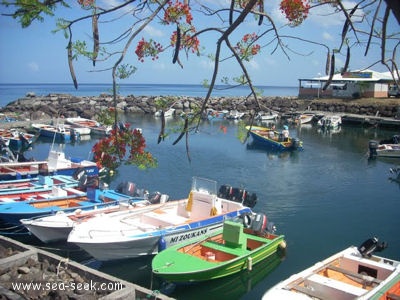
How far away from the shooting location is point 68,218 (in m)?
12.7

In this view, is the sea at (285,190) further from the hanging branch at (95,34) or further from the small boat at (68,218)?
the hanging branch at (95,34)

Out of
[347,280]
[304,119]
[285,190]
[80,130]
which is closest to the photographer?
[347,280]

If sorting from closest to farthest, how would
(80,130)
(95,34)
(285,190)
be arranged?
(95,34)
(285,190)
(80,130)

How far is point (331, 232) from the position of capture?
15164 mm

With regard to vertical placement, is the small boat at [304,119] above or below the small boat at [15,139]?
above

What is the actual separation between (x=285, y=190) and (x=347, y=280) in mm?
11673

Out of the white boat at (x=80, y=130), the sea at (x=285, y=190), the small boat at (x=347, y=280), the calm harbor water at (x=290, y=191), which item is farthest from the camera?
the white boat at (x=80, y=130)

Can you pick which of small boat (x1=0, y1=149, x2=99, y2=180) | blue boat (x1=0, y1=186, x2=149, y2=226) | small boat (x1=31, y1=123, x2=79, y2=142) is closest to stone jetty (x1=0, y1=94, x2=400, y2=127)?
small boat (x1=31, y1=123, x2=79, y2=142)

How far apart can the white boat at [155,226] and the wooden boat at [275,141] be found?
1931 cm

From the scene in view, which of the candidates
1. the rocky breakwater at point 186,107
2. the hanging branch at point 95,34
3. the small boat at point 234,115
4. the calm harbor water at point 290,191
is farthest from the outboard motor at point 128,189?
the small boat at point 234,115

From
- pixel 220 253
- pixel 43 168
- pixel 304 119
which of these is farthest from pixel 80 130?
pixel 220 253

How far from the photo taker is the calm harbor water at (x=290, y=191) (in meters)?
11.8

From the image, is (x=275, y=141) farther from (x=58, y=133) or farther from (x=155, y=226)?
(x=155, y=226)

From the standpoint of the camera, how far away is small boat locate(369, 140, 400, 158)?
29.1m
